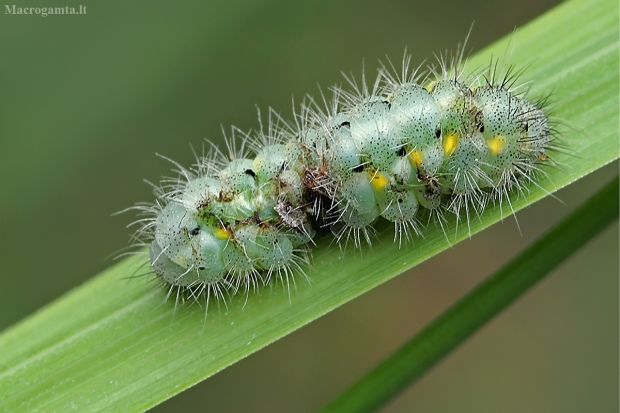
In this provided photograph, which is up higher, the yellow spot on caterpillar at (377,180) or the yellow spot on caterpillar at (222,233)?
the yellow spot on caterpillar at (222,233)

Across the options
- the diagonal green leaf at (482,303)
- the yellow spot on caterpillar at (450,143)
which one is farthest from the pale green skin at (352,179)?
the diagonal green leaf at (482,303)

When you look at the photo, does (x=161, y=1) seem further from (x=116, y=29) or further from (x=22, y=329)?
(x=22, y=329)

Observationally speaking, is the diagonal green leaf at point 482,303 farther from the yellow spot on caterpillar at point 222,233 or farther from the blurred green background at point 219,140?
the blurred green background at point 219,140

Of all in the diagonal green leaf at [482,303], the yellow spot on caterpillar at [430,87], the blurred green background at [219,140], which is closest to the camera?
the diagonal green leaf at [482,303]

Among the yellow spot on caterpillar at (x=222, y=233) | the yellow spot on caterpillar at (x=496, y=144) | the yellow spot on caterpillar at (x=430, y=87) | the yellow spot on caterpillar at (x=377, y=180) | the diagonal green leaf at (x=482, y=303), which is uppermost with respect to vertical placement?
the yellow spot on caterpillar at (x=430, y=87)

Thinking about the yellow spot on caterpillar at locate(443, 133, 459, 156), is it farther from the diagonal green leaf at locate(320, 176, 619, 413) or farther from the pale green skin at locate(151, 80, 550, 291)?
the diagonal green leaf at locate(320, 176, 619, 413)

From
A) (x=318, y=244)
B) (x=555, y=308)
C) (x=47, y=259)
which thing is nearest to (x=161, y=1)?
(x=47, y=259)

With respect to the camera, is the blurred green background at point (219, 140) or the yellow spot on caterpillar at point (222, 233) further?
the blurred green background at point (219, 140)

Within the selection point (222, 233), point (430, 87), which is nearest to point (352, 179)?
point (430, 87)

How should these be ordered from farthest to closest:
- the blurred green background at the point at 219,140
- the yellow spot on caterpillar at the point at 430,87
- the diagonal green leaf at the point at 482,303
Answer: the blurred green background at the point at 219,140 < the yellow spot on caterpillar at the point at 430,87 < the diagonal green leaf at the point at 482,303
